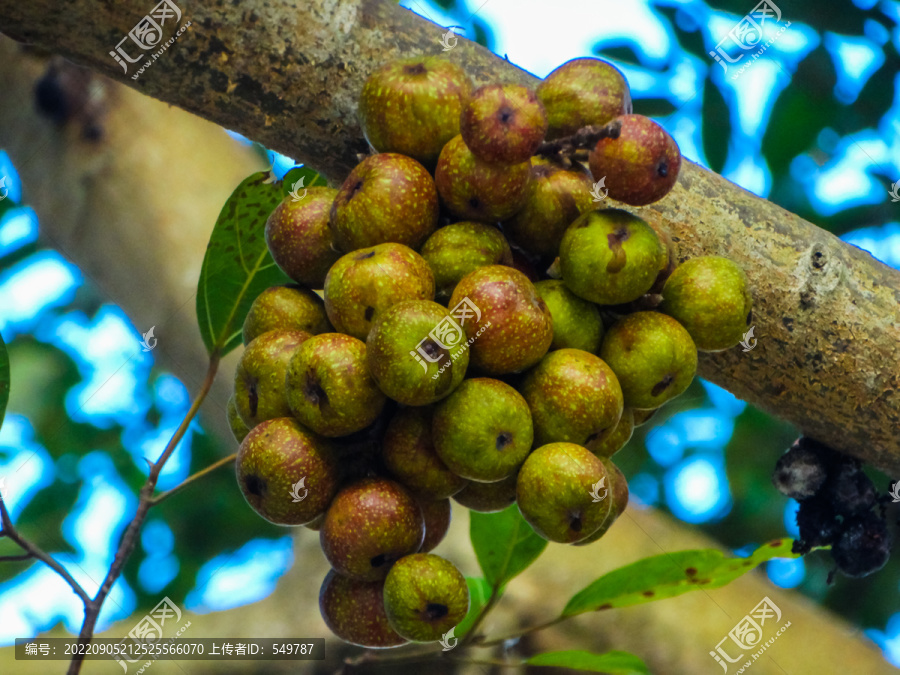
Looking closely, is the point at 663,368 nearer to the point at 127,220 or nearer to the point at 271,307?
the point at 271,307

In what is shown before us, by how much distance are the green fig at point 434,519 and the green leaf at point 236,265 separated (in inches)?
33.7

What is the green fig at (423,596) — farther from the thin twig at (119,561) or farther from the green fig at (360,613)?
the thin twig at (119,561)

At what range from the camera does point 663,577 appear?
200cm

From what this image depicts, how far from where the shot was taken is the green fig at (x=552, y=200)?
1.34 meters

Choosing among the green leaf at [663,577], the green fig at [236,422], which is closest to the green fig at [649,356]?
the green fig at [236,422]

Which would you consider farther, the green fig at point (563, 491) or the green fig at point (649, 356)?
the green fig at point (649, 356)

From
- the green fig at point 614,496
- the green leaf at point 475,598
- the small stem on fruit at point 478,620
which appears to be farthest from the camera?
the green leaf at point 475,598

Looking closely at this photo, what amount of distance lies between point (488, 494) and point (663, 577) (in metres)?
0.88

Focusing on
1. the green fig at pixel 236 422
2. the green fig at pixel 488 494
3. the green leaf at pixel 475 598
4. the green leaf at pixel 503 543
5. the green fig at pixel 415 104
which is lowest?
the green leaf at pixel 475 598

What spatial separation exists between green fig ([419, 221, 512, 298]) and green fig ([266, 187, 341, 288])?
0.68 ft

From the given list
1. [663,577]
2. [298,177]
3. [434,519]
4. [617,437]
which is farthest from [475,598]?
[298,177]

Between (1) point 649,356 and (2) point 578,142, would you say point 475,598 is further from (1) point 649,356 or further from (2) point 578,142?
(2) point 578,142

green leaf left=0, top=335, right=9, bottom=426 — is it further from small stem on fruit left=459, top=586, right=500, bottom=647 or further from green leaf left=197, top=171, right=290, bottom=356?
small stem on fruit left=459, top=586, right=500, bottom=647

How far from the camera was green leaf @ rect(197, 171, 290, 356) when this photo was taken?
5.94 ft
